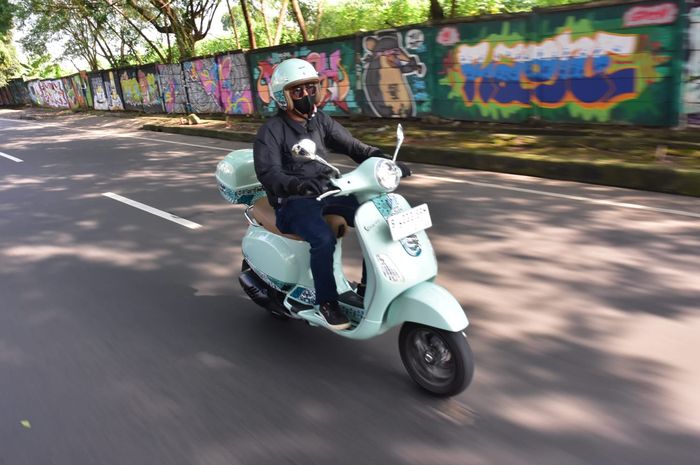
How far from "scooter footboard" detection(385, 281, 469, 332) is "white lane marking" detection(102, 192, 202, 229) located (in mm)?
3947

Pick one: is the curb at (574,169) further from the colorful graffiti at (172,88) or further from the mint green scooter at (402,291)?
the colorful graffiti at (172,88)

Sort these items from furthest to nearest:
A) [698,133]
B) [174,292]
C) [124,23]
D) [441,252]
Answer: [124,23] → [698,133] → [441,252] → [174,292]

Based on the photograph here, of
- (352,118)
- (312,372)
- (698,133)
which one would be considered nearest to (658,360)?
(312,372)

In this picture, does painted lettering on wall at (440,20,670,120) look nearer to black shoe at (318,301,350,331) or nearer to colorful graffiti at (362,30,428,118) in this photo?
colorful graffiti at (362,30,428,118)

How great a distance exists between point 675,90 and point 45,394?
855 cm

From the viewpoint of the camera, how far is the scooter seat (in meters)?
3.34

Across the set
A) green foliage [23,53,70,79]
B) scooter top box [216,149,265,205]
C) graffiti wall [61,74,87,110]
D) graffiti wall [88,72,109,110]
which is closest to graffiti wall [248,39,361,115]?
scooter top box [216,149,265,205]

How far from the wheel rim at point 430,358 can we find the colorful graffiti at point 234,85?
1554cm

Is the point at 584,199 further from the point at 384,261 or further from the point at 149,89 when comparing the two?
the point at 149,89

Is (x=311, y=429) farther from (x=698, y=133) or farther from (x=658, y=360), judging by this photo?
(x=698, y=133)

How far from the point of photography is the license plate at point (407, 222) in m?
2.73

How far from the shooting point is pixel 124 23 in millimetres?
29938

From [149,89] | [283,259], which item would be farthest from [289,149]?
[149,89]

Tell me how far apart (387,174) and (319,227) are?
21.8 inches
